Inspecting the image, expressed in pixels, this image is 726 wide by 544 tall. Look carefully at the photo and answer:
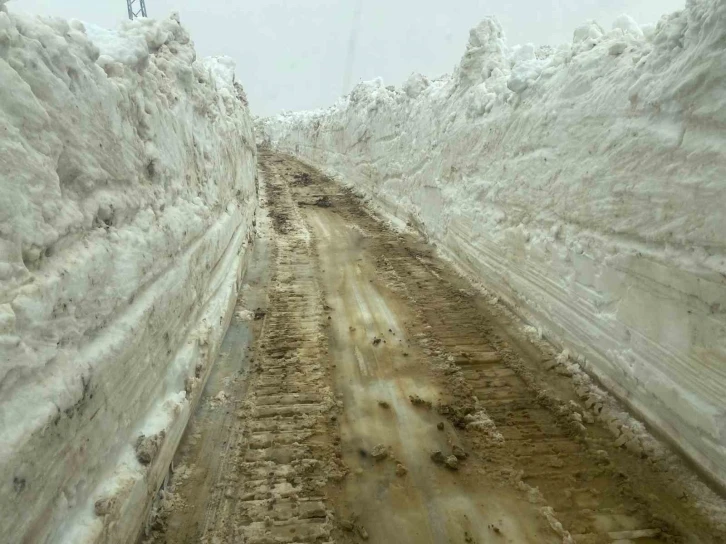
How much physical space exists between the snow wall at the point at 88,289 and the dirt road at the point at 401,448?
0.46 metres

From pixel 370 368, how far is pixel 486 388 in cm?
120

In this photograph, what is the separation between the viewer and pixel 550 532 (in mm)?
3000

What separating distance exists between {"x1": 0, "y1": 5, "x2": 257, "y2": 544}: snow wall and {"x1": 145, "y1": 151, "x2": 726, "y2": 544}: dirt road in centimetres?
46

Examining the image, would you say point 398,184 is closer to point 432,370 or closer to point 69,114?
point 432,370

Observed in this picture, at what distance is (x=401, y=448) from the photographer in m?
3.73

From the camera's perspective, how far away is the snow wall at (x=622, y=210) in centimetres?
339

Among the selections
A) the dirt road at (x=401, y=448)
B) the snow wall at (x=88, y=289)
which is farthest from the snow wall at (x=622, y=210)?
the snow wall at (x=88, y=289)

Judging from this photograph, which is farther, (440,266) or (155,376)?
(440,266)

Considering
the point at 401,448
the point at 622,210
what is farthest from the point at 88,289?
the point at 622,210

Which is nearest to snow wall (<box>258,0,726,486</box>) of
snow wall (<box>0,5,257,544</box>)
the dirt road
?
the dirt road

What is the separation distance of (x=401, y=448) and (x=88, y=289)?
2.57 meters

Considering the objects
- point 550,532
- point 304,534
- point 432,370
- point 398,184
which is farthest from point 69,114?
point 398,184

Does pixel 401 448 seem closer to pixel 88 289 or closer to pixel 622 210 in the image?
pixel 88 289

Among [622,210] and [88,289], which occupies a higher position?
[622,210]
